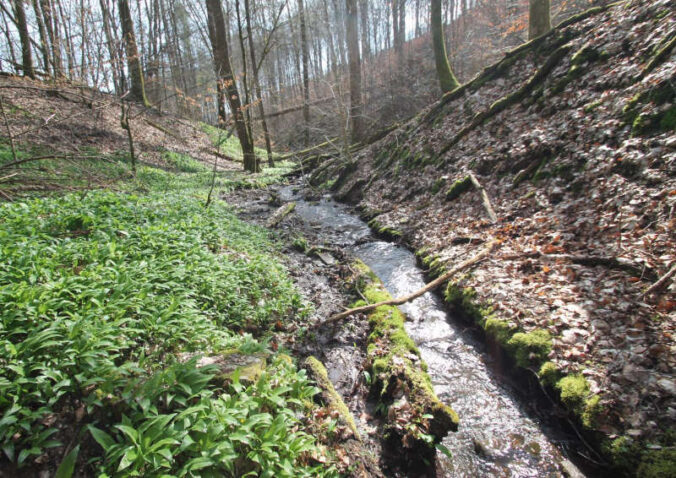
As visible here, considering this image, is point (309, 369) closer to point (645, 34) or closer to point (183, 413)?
point (183, 413)

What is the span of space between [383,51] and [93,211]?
129 feet

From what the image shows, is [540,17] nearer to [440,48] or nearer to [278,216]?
[440,48]

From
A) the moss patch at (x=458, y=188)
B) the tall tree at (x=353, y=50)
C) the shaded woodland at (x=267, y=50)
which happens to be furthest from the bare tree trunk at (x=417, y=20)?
the moss patch at (x=458, y=188)

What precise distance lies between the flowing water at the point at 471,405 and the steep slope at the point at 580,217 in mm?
430

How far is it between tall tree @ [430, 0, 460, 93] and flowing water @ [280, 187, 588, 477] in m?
9.47

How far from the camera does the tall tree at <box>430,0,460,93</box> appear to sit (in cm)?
1212

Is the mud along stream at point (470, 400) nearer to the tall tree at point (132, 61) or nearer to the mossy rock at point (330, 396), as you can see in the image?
the mossy rock at point (330, 396)

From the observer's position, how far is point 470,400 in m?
3.91

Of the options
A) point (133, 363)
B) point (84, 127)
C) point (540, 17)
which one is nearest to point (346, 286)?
point (133, 363)

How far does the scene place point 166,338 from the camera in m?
3.33

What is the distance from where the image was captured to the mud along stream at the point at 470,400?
3166mm

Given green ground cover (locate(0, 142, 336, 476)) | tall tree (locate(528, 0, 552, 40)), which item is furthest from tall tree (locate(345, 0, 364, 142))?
green ground cover (locate(0, 142, 336, 476))

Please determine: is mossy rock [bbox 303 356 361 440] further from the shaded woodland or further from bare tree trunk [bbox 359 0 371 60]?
bare tree trunk [bbox 359 0 371 60]

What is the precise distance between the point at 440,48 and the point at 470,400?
42.9 feet
